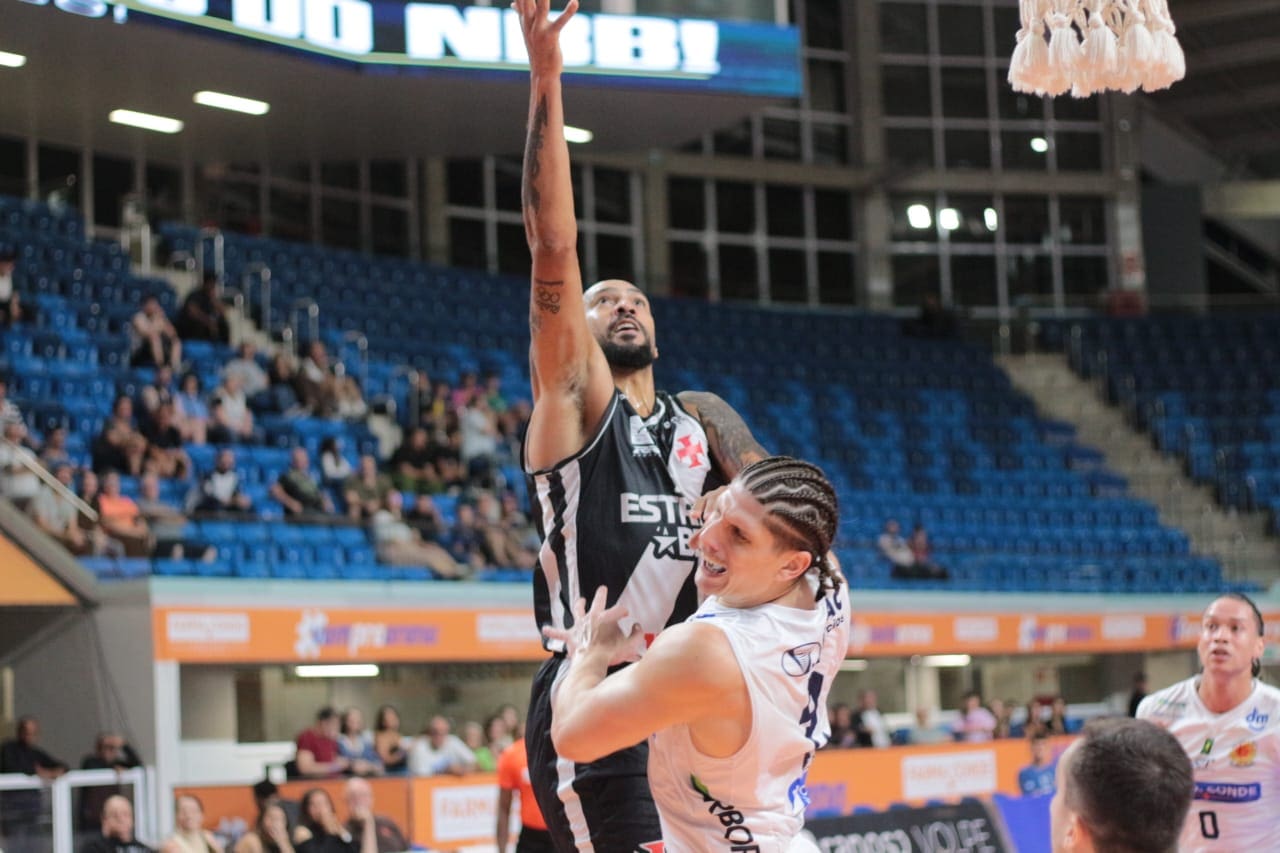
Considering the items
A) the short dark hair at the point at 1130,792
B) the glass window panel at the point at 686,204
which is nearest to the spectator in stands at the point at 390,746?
the short dark hair at the point at 1130,792

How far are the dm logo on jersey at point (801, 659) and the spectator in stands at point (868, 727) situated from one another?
14.6m

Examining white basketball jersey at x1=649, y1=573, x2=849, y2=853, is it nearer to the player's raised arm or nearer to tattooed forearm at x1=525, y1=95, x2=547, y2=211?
the player's raised arm

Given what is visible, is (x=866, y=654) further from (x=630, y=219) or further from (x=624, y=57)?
(x=630, y=219)

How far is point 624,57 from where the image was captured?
20000 millimetres

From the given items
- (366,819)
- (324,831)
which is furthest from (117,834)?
(366,819)

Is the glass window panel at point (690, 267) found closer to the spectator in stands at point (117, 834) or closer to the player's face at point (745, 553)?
the spectator in stands at point (117, 834)

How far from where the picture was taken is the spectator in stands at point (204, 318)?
742 inches

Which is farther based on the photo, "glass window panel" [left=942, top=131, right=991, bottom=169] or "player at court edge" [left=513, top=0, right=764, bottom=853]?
"glass window panel" [left=942, top=131, right=991, bottom=169]

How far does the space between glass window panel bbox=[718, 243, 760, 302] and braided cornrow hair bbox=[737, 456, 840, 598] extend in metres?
27.1

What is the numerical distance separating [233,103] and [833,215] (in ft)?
49.0

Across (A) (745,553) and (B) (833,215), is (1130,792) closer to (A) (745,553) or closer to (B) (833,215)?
(A) (745,553)

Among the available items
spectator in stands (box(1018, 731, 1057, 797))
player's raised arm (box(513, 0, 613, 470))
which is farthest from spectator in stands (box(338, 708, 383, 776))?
player's raised arm (box(513, 0, 613, 470))

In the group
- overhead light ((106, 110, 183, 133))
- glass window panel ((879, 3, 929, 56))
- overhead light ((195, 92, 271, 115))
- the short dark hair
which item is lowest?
the short dark hair

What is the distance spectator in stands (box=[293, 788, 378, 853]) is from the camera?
38.0 ft
